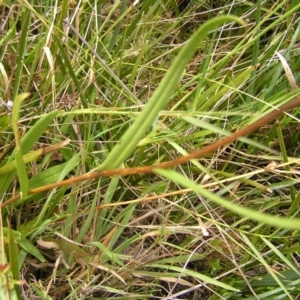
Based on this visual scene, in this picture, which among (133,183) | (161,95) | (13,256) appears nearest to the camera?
(161,95)

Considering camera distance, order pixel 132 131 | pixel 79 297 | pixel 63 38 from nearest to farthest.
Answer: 1. pixel 132 131
2. pixel 79 297
3. pixel 63 38

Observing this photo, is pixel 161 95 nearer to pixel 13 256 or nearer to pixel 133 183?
pixel 13 256

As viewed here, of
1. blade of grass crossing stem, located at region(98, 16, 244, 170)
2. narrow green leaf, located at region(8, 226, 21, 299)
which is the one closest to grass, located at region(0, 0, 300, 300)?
narrow green leaf, located at region(8, 226, 21, 299)

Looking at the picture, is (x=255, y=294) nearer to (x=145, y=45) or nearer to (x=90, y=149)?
(x=90, y=149)

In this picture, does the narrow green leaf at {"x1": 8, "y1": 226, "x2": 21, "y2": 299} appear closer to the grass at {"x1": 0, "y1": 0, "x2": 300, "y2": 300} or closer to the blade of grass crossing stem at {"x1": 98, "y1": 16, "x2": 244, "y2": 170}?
the grass at {"x1": 0, "y1": 0, "x2": 300, "y2": 300}

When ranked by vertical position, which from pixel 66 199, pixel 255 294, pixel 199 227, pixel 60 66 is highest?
pixel 60 66

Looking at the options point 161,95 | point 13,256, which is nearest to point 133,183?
point 13,256

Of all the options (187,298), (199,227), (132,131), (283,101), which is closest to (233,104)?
(283,101)
